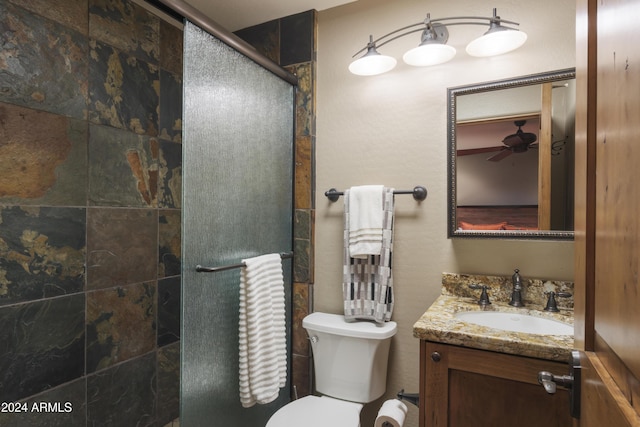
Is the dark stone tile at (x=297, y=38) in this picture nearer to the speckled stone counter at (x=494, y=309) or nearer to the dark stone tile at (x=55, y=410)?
the speckled stone counter at (x=494, y=309)

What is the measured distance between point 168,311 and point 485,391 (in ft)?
5.52

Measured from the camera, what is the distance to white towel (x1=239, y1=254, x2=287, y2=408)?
1.51 m

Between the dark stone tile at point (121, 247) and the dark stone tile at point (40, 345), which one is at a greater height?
the dark stone tile at point (121, 247)

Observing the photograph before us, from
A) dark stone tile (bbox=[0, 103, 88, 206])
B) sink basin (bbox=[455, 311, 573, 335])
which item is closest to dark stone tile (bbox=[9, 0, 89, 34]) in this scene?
dark stone tile (bbox=[0, 103, 88, 206])

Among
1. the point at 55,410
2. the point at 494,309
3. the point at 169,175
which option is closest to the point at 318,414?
the point at 494,309

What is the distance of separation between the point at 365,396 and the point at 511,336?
2.67ft

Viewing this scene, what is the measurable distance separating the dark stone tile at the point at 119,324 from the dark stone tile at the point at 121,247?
0.06m

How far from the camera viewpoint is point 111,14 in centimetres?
176

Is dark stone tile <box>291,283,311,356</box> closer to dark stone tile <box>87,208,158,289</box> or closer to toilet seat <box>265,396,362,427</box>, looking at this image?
toilet seat <box>265,396,362,427</box>

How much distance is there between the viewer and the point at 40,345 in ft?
4.88

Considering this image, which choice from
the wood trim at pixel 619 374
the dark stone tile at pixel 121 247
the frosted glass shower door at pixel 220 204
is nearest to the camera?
the wood trim at pixel 619 374

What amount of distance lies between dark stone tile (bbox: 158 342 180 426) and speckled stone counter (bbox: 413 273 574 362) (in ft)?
4.95

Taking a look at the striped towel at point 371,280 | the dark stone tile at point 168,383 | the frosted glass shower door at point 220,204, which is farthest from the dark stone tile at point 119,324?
the striped towel at point 371,280

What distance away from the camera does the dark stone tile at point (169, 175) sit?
2041mm
